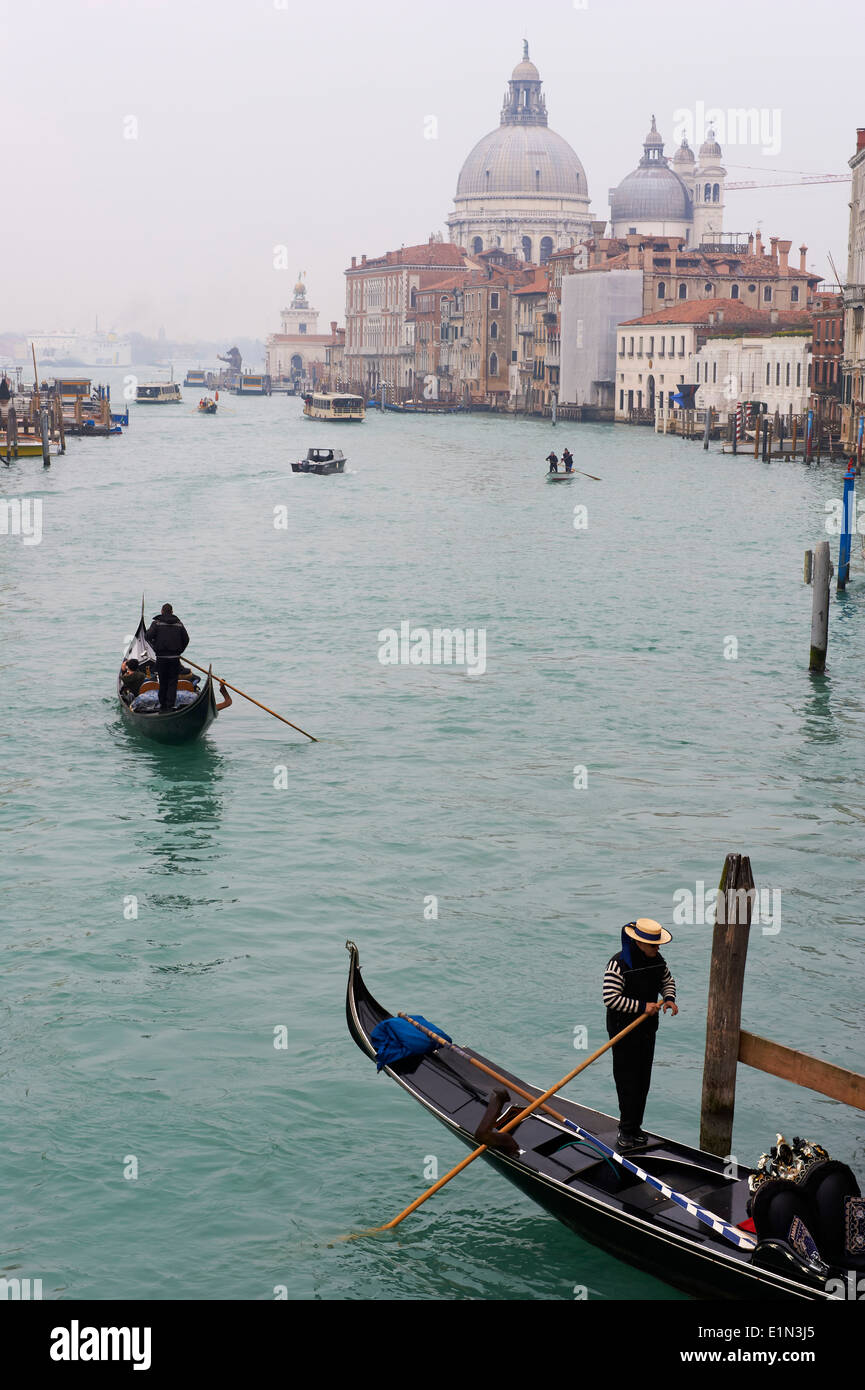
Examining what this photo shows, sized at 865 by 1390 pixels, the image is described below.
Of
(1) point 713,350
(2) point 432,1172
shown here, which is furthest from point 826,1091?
(1) point 713,350

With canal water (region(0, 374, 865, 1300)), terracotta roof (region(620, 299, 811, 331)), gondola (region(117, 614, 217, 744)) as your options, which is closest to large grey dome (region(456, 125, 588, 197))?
terracotta roof (region(620, 299, 811, 331))

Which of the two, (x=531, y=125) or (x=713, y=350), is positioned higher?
(x=531, y=125)

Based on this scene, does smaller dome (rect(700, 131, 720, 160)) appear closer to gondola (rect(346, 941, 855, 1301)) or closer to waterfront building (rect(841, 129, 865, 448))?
waterfront building (rect(841, 129, 865, 448))

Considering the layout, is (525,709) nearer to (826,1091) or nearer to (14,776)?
(14,776)

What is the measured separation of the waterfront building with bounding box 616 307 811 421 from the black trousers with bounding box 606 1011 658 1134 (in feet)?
181

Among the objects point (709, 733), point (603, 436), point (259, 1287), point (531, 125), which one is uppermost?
point (531, 125)

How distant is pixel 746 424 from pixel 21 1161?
58.6 metres

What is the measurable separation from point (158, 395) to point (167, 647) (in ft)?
361

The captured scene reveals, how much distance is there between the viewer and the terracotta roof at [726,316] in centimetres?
7238

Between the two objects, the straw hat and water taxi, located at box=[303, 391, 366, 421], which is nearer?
the straw hat

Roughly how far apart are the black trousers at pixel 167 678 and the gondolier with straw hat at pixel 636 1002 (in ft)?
27.9

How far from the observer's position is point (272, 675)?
18484 mm

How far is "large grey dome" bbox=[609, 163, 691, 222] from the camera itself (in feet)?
421
